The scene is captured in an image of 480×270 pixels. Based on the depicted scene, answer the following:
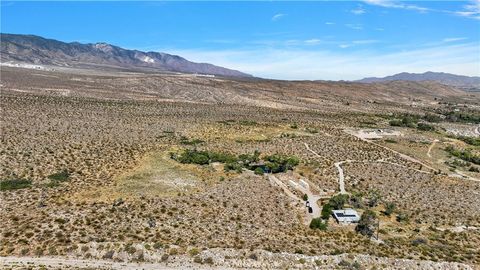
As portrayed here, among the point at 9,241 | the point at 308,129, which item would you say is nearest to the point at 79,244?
the point at 9,241

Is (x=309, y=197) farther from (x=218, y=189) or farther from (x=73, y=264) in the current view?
(x=73, y=264)

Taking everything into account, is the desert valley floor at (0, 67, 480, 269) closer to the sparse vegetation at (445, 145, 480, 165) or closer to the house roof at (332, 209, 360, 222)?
the sparse vegetation at (445, 145, 480, 165)

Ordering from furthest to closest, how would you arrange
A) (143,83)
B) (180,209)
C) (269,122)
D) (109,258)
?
(143,83) → (269,122) → (180,209) → (109,258)

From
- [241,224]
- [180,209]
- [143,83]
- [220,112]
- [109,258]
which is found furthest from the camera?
[143,83]

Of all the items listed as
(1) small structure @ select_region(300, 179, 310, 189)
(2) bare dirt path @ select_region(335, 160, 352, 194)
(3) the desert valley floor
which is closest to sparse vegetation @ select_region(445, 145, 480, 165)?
(3) the desert valley floor

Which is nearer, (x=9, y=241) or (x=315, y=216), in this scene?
(x=9, y=241)

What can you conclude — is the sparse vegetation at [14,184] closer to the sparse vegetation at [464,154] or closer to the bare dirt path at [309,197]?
the bare dirt path at [309,197]

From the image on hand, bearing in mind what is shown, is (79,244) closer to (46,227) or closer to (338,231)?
(46,227)
